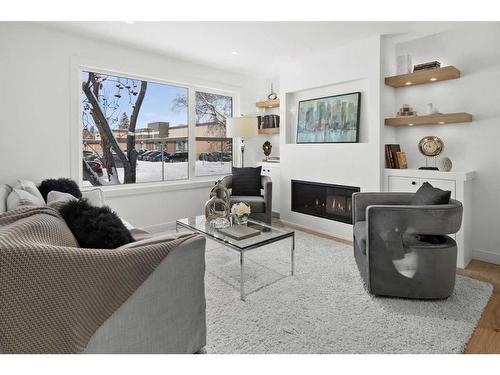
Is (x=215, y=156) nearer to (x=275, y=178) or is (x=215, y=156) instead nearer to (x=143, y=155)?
(x=275, y=178)

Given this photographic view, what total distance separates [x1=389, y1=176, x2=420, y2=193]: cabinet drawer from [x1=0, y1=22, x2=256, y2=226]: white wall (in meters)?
3.15

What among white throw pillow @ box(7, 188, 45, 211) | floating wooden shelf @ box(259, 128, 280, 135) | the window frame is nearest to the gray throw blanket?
white throw pillow @ box(7, 188, 45, 211)

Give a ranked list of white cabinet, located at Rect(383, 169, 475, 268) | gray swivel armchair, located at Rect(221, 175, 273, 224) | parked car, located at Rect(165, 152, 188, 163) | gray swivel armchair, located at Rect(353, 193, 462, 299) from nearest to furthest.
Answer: gray swivel armchair, located at Rect(353, 193, 462, 299) → white cabinet, located at Rect(383, 169, 475, 268) → gray swivel armchair, located at Rect(221, 175, 273, 224) → parked car, located at Rect(165, 152, 188, 163)

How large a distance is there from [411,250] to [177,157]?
137 inches

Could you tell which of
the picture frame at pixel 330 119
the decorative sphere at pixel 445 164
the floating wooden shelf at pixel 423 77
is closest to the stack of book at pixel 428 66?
the floating wooden shelf at pixel 423 77

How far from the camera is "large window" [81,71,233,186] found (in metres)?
3.82

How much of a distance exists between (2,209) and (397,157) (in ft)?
12.9

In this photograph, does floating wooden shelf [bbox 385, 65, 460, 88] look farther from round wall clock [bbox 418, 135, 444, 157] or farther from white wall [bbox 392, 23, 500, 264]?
round wall clock [bbox 418, 135, 444, 157]

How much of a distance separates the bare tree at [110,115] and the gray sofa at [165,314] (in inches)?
117

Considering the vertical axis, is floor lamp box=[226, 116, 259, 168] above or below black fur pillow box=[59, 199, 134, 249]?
above

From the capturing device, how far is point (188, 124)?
4.71 meters

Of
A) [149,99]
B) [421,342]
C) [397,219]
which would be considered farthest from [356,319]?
[149,99]

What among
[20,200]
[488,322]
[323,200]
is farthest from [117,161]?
[488,322]

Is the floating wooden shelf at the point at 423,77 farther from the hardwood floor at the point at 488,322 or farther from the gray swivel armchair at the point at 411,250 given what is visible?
the hardwood floor at the point at 488,322
